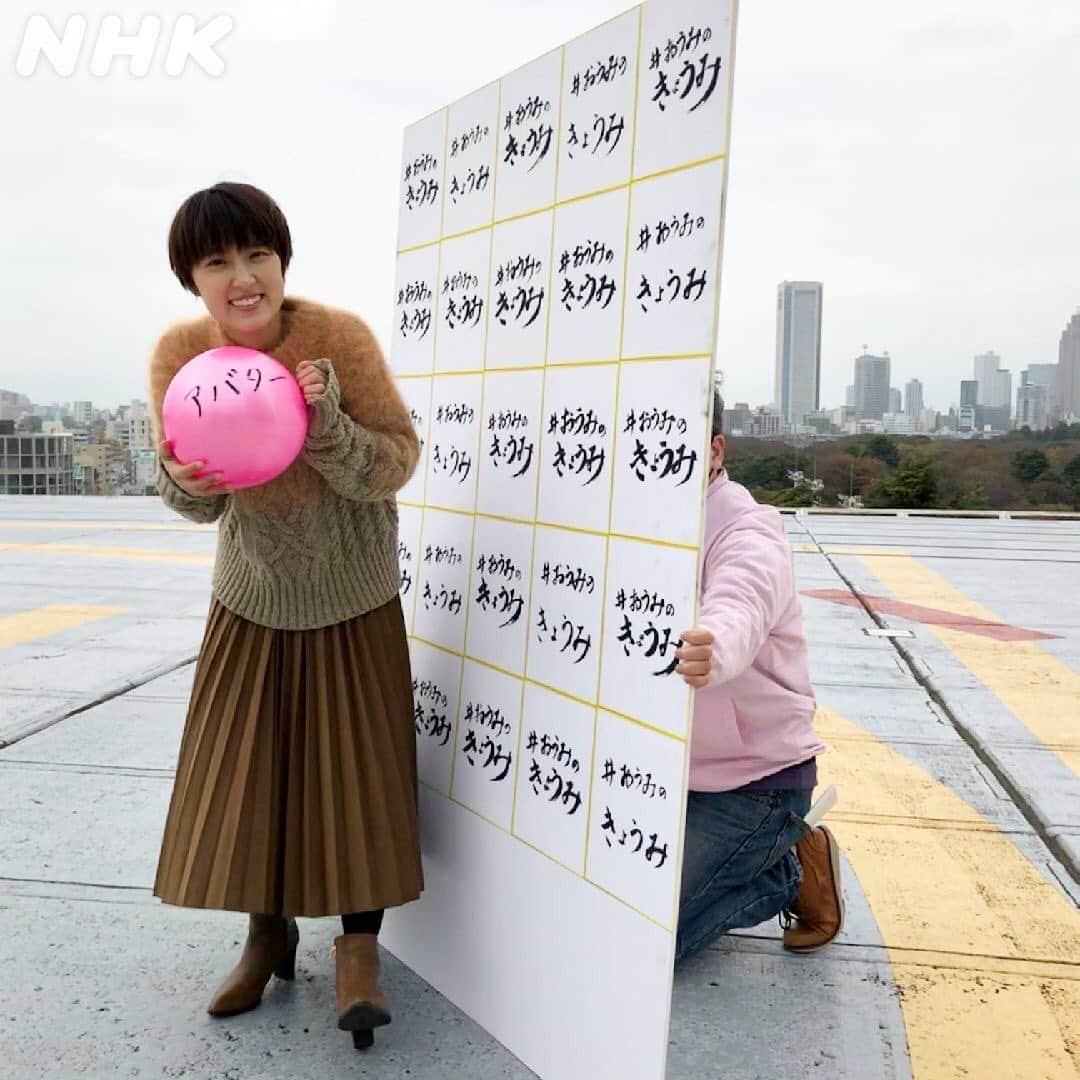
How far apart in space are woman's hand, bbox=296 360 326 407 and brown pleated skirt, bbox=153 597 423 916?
47cm

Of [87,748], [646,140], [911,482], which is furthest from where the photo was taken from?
[911,482]

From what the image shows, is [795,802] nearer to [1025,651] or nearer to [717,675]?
[717,675]

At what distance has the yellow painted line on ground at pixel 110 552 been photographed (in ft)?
29.8

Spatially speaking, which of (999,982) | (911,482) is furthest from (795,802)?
(911,482)

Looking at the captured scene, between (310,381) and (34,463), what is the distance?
17.9m

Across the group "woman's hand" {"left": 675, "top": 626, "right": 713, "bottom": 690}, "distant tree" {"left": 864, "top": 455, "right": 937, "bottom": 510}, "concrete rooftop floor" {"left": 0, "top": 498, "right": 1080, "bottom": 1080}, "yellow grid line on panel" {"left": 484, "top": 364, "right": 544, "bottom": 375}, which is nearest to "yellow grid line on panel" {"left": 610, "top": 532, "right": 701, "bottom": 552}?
"woman's hand" {"left": 675, "top": 626, "right": 713, "bottom": 690}

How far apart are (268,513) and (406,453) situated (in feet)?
0.95

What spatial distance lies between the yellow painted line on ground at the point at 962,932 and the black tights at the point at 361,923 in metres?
1.08

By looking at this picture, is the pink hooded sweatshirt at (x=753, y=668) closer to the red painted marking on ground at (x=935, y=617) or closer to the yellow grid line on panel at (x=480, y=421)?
the yellow grid line on panel at (x=480, y=421)

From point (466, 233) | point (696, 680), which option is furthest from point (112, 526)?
point (696, 680)

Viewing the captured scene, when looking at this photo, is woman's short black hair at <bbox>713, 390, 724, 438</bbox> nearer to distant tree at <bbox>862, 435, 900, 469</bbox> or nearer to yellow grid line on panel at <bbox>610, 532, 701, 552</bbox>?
yellow grid line on panel at <bbox>610, 532, 701, 552</bbox>

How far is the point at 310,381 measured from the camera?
206 centimetres

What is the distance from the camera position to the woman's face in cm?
211

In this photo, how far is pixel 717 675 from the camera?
72.6 inches
